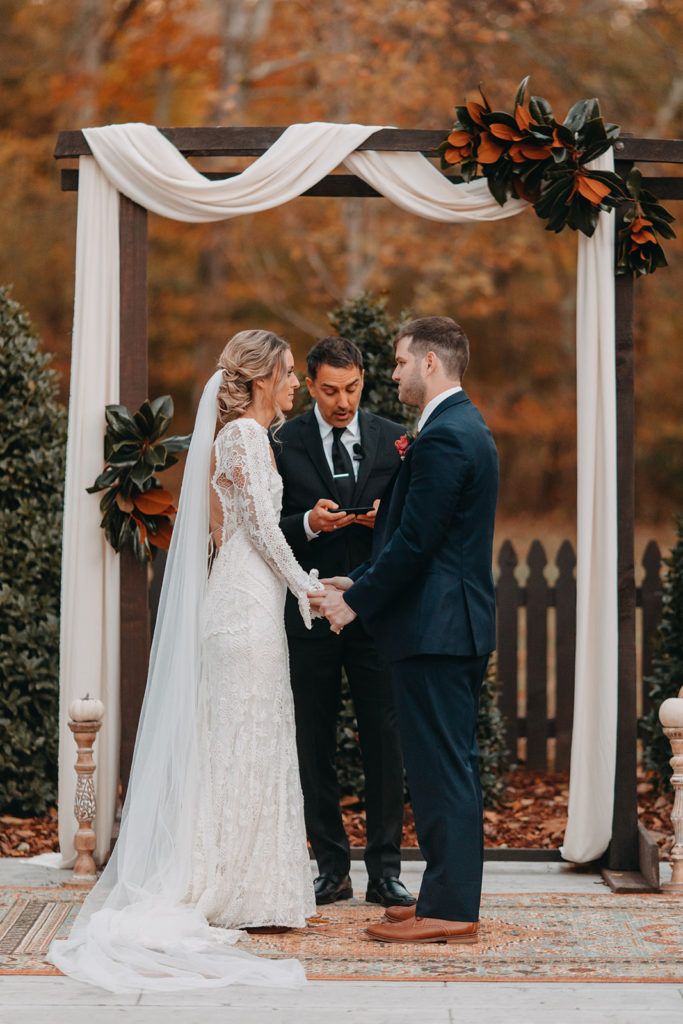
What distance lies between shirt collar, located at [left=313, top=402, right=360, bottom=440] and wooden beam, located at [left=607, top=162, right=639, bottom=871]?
1195mm

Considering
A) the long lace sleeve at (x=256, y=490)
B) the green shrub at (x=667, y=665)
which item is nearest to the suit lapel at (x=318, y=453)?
the long lace sleeve at (x=256, y=490)

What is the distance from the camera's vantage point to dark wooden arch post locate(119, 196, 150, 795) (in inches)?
221

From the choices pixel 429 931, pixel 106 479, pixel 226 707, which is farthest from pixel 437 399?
pixel 429 931

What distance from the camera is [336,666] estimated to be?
5039 millimetres

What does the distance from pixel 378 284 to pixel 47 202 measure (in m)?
5.19

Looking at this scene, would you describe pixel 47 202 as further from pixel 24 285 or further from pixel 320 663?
pixel 320 663

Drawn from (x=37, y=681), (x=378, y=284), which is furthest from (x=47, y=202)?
(x=37, y=681)

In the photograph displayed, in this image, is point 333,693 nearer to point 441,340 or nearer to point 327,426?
point 327,426

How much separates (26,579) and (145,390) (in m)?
1.27

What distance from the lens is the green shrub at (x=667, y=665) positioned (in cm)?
666

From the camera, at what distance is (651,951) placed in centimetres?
421

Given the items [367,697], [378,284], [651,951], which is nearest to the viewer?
[651,951]

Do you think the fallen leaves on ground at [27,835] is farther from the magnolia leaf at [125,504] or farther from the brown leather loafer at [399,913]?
the brown leather loafer at [399,913]

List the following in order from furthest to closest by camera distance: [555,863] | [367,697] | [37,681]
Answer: [37,681] < [555,863] < [367,697]
